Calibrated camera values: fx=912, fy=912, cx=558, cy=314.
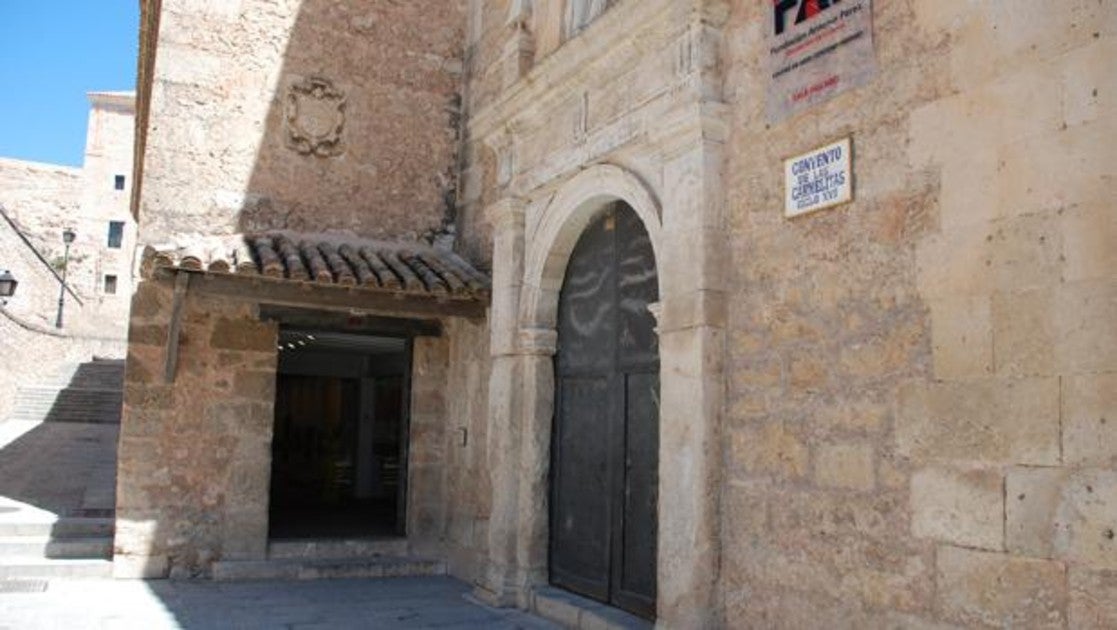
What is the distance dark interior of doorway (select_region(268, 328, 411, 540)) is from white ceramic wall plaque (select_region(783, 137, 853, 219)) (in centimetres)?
672

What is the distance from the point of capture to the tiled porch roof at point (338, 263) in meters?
6.07

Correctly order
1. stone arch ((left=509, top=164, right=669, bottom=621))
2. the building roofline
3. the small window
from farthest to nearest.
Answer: the building roofline, the small window, stone arch ((left=509, top=164, right=669, bottom=621))

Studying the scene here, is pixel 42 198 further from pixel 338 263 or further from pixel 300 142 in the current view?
pixel 338 263

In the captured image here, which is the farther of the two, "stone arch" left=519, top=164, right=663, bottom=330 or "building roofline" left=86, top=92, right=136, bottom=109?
"building roofline" left=86, top=92, right=136, bottom=109

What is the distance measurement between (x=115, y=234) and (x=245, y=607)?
1284 inches

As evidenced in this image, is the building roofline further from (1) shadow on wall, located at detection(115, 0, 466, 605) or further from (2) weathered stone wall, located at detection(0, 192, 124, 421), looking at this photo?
(1) shadow on wall, located at detection(115, 0, 466, 605)

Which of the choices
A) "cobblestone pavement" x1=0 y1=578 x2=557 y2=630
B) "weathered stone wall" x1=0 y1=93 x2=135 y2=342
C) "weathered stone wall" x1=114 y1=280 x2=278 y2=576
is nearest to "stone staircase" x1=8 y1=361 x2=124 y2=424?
"weathered stone wall" x1=0 y1=93 x2=135 y2=342

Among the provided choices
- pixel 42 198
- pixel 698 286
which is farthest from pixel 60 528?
pixel 42 198

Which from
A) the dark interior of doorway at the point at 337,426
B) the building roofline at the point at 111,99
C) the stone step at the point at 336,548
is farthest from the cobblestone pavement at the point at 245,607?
the building roofline at the point at 111,99

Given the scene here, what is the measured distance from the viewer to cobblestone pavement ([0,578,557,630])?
5.29 m

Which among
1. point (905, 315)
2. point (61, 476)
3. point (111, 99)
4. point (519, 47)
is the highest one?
point (111, 99)

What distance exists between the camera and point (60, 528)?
7305mm

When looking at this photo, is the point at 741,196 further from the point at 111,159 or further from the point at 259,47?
the point at 111,159

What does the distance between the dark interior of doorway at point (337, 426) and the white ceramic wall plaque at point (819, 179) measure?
672 centimetres
